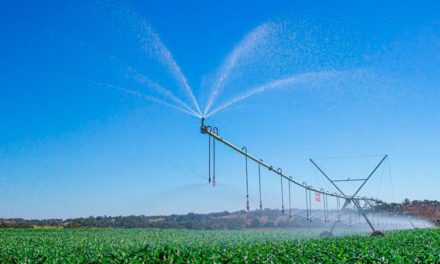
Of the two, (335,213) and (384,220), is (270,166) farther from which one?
(384,220)

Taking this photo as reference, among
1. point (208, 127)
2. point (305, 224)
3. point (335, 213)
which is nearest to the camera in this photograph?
point (208, 127)

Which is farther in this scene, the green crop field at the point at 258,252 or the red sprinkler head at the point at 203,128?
the red sprinkler head at the point at 203,128

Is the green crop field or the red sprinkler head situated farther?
the red sprinkler head

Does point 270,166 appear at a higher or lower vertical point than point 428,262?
higher

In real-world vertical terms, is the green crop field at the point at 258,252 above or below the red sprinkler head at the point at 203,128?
below

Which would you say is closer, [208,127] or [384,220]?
[208,127]

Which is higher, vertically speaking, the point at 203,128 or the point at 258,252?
the point at 203,128

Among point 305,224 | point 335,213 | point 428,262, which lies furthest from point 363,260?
point 305,224

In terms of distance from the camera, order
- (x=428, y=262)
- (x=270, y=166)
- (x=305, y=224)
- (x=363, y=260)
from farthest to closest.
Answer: (x=305, y=224) < (x=270, y=166) < (x=428, y=262) < (x=363, y=260)

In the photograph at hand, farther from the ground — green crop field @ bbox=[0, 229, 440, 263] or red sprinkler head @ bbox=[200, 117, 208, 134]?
red sprinkler head @ bbox=[200, 117, 208, 134]

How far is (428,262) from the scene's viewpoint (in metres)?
10.5

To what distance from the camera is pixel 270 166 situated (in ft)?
69.2

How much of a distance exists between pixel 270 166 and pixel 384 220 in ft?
205

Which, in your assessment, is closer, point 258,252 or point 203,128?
point 258,252
